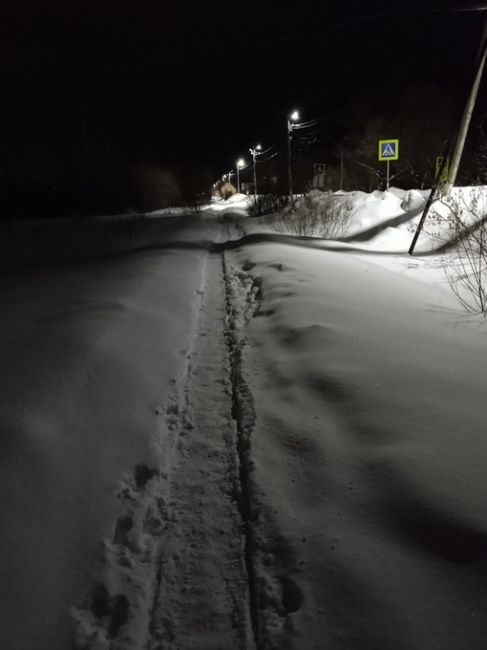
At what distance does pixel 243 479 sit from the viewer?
318 centimetres

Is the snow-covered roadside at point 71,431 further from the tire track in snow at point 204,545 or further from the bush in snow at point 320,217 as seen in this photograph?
the bush in snow at point 320,217

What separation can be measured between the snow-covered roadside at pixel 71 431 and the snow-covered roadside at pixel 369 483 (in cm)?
86

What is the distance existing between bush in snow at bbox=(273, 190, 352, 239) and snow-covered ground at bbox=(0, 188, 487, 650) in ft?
35.0

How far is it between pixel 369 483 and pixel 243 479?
804 millimetres

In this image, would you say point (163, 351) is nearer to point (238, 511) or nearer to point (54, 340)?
point (54, 340)

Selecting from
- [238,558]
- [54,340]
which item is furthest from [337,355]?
[54,340]

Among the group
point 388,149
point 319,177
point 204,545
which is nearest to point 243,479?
point 204,545

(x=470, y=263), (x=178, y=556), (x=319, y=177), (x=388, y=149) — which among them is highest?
(x=388, y=149)

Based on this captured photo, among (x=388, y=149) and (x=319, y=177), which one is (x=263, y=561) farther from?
(x=319, y=177)

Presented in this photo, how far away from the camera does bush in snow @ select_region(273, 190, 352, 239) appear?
16609mm

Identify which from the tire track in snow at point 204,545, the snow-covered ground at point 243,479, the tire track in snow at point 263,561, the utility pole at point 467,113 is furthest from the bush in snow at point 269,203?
the tire track in snow at point 263,561

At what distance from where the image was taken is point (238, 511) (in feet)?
9.55

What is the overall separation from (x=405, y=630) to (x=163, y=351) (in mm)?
3736

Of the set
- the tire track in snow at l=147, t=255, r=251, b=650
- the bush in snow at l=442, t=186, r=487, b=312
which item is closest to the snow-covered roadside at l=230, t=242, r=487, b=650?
the tire track in snow at l=147, t=255, r=251, b=650
